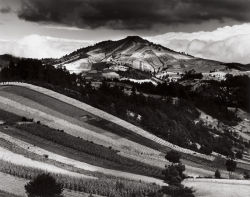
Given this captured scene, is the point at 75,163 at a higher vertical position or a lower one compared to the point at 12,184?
higher

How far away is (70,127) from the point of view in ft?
310

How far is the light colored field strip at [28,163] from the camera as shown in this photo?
5893 centimetres

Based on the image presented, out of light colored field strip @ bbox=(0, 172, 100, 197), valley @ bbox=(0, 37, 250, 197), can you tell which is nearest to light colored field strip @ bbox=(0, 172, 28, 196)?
light colored field strip @ bbox=(0, 172, 100, 197)

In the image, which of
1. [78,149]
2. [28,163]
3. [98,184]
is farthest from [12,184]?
[78,149]

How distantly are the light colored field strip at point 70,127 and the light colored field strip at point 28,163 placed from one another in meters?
25.1

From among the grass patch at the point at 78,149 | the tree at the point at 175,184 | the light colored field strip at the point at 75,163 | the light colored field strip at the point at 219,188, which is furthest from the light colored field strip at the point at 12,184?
the grass patch at the point at 78,149

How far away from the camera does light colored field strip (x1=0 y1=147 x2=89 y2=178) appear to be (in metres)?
58.9

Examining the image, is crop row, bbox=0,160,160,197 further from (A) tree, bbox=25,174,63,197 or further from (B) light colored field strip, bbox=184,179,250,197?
(A) tree, bbox=25,174,63,197

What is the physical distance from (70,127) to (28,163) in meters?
33.3

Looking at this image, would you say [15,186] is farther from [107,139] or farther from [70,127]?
[70,127]

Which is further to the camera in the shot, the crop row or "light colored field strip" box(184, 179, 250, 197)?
"light colored field strip" box(184, 179, 250, 197)

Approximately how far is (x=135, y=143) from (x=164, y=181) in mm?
30479

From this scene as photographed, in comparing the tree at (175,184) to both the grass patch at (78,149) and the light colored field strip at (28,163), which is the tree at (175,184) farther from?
the light colored field strip at (28,163)

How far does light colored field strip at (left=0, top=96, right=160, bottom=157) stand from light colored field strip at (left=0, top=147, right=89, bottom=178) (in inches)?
986
